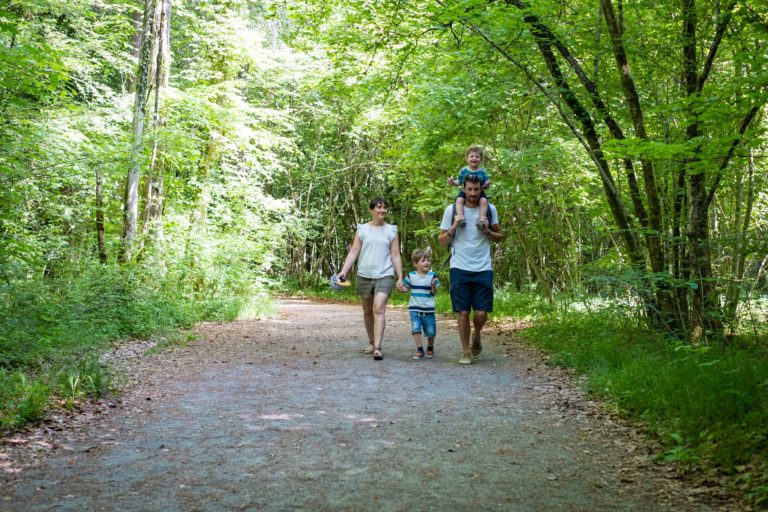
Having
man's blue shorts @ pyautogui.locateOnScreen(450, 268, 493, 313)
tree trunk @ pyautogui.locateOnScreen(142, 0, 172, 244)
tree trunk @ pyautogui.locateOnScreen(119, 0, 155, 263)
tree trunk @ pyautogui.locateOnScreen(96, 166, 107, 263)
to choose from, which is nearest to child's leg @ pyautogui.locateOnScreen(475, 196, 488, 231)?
man's blue shorts @ pyautogui.locateOnScreen(450, 268, 493, 313)

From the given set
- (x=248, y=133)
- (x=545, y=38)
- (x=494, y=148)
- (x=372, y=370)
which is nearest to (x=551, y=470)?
(x=372, y=370)

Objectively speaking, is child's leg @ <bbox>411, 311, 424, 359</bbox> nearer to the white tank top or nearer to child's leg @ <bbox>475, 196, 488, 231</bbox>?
the white tank top

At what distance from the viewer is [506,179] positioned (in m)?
13.2

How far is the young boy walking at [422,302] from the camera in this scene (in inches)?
334

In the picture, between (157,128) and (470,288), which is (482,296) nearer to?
(470,288)

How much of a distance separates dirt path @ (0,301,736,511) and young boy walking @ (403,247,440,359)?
112 cm

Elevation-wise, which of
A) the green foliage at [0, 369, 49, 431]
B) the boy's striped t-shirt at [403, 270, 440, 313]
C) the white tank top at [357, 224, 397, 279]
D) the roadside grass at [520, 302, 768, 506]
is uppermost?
the white tank top at [357, 224, 397, 279]

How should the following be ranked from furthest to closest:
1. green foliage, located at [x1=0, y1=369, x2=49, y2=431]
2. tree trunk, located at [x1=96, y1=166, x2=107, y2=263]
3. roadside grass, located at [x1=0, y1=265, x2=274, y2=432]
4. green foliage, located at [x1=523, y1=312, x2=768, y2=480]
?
tree trunk, located at [x1=96, y1=166, x2=107, y2=263] < roadside grass, located at [x1=0, y1=265, x2=274, y2=432] < green foliage, located at [x1=0, y1=369, x2=49, y2=431] < green foliage, located at [x1=523, y1=312, x2=768, y2=480]

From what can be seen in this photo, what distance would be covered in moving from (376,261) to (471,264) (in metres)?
1.34

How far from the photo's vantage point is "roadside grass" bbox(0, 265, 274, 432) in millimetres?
5332

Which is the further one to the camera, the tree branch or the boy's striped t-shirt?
the boy's striped t-shirt

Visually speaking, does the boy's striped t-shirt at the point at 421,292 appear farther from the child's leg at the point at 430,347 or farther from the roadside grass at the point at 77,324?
the roadside grass at the point at 77,324

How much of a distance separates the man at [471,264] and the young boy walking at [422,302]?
49cm

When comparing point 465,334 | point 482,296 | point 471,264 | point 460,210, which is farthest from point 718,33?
point 465,334
